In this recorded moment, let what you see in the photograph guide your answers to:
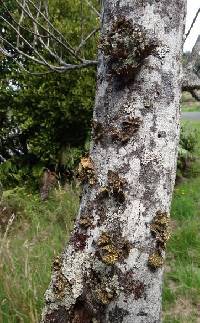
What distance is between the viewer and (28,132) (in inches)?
325

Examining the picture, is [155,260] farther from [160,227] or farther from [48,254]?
[48,254]

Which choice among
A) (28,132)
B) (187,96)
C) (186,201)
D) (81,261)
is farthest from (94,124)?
(187,96)

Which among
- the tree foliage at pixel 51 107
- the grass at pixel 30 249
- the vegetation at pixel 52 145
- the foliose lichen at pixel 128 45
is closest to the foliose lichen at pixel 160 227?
the foliose lichen at pixel 128 45

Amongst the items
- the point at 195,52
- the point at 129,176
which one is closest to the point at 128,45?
the point at 129,176

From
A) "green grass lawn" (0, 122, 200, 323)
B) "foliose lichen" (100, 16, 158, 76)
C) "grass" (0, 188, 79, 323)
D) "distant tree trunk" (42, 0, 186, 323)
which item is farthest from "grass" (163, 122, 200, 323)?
"foliose lichen" (100, 16, 158, 76)

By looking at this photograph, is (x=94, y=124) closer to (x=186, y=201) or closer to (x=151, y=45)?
(x=151, y=45)

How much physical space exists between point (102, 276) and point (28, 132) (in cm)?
642

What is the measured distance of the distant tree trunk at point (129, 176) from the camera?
80.3 inches

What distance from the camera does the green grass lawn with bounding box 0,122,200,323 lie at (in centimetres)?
334

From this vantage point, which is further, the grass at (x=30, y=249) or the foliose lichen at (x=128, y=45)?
the grass at (x=30, y=249)

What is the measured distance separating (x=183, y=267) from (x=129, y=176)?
2.97 metres

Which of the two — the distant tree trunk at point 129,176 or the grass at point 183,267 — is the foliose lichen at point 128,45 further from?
the grass at point 183,267

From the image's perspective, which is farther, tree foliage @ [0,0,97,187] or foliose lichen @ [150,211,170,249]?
tree foliage @ [0,0,97,187]

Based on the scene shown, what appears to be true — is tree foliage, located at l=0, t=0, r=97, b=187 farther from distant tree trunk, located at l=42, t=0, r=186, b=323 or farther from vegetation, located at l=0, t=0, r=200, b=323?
distant tree trunk, located at l=42, t=0, r=186, b=323
